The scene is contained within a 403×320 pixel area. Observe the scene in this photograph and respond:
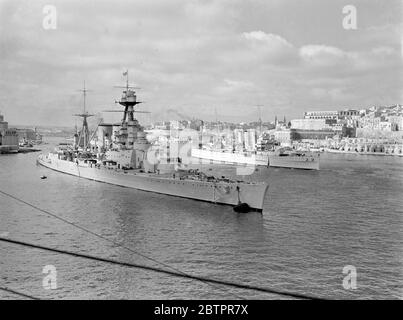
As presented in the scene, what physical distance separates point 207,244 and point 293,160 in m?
46.7

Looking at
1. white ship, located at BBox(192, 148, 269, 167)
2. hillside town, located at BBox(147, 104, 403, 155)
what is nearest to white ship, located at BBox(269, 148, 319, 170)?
white ship, located at BBox(192, 148, 269, 167)

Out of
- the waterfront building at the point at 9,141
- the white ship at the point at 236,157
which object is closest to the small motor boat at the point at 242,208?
the white ship at the point at 236,157

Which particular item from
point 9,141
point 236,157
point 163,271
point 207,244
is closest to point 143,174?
point 207,244

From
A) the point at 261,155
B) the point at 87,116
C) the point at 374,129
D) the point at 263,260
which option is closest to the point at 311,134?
the point at 374,129

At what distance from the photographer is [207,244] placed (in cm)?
1930

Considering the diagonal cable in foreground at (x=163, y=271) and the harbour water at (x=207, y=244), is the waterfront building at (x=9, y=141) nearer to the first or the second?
the harbour water at (x=207, y=244)

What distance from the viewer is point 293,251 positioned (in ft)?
59.3

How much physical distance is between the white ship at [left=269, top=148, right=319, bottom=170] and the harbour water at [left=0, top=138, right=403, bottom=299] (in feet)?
87.1

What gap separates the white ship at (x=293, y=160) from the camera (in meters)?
60.8

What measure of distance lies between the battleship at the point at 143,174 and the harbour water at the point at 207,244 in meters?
1.04

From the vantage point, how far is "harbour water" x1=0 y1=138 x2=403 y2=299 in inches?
565

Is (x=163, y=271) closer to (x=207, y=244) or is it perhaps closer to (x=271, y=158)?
(x=207, y=244)
